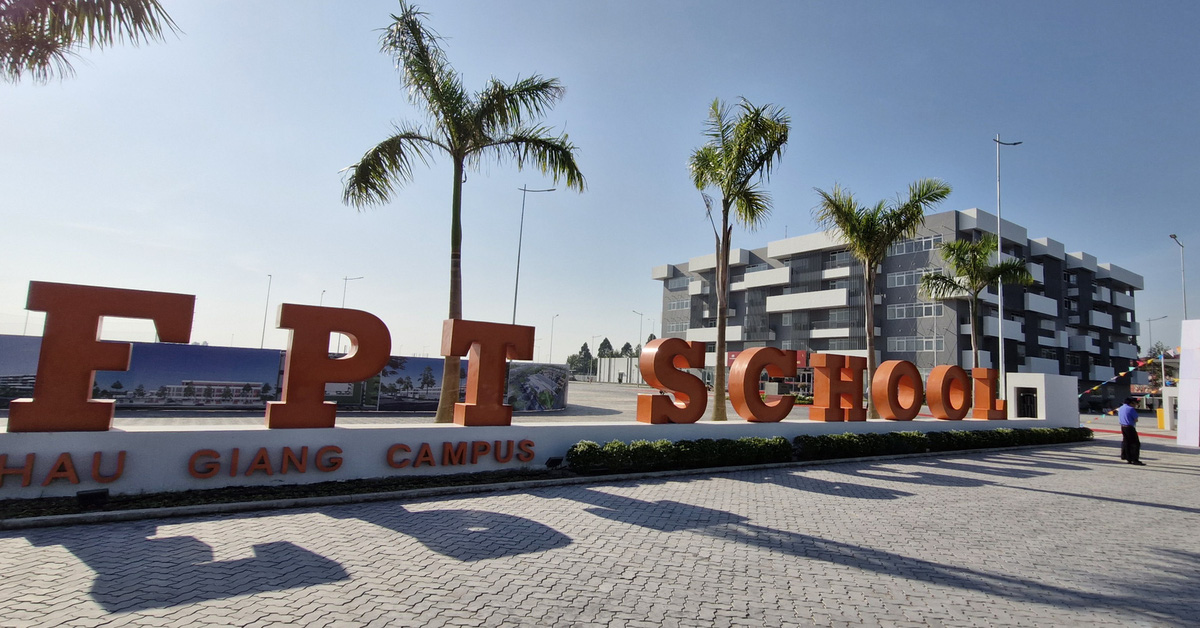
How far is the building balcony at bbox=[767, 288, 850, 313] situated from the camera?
49969 millimetres

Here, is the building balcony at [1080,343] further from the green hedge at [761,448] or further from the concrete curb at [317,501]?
the concrete curb at [317,501]

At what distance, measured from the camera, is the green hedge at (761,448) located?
1158 centimetres

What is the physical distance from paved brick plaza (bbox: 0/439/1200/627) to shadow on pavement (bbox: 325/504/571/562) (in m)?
0.04

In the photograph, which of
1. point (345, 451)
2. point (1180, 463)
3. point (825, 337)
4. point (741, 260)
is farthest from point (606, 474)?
point (741, 260)

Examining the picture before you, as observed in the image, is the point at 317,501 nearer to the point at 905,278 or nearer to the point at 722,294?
the point at 722,294

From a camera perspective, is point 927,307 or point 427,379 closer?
point 427,379

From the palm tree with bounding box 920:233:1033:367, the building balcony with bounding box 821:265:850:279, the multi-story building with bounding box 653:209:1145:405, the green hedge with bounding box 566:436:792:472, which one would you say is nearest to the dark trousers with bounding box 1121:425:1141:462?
the palm tree with bounding box 920:233:1033:367

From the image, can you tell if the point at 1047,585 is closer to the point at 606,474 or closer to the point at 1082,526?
the point at 1082,526

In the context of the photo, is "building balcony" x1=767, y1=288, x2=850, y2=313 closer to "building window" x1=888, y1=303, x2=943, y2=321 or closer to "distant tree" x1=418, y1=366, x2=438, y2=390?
"building window" x1=888, y1=303, x2=943, y2=321

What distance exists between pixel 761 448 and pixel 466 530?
832cm

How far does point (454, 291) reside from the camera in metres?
12.0

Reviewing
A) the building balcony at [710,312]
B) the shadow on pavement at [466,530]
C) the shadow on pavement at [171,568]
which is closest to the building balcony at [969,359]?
the building balcony at [710,312]

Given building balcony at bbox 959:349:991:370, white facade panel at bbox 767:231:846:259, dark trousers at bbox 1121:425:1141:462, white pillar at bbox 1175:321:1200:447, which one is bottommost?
dark trousers at bbox 1121:425:1141:462

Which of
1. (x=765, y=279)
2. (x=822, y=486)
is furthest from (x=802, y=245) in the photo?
(x=822, y=486)
